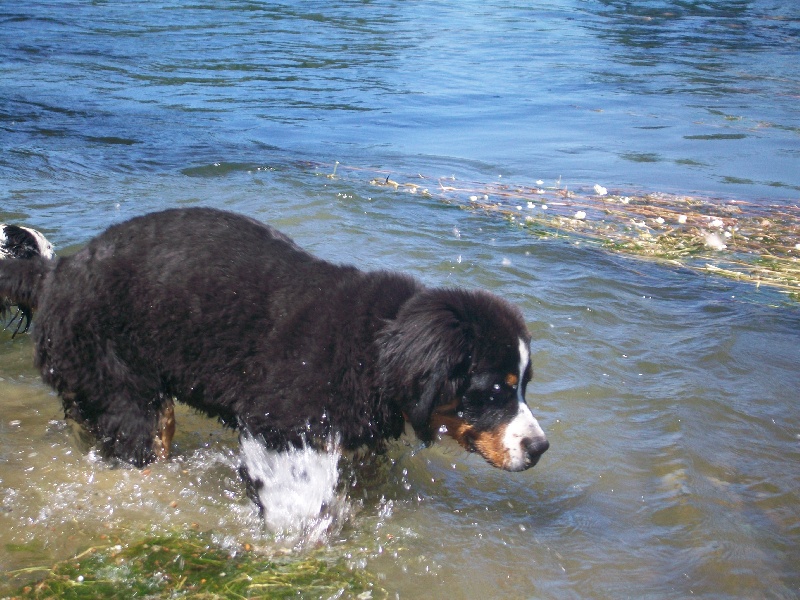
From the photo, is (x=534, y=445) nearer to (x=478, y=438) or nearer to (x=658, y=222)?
(x=478, y=438)

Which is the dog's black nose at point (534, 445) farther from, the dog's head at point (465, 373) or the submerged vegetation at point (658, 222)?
the submerged vegetation at point (658, 222)

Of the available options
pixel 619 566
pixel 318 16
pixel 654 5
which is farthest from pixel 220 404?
pixel 654 5

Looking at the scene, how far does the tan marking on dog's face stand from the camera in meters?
3.98

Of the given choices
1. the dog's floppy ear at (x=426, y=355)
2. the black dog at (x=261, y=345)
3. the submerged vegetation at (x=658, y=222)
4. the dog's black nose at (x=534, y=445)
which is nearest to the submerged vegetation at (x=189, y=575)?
the black dog at (x=261, y=345)

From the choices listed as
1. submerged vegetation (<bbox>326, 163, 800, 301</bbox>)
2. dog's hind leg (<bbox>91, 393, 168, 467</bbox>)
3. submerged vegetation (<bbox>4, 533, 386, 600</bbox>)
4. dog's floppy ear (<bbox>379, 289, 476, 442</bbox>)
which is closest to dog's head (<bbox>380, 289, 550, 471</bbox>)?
dog's floppy ear (<bbox>379, 289, 476, 442</bbox>)

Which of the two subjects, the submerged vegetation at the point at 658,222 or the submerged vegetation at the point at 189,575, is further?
the submerged vegetation at the point at 658,222

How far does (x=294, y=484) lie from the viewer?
13.0 feet

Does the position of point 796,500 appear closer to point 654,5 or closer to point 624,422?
point 624,422

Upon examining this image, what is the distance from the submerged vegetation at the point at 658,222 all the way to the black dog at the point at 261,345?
3.81m

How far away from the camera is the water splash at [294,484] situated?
3928 millimetres

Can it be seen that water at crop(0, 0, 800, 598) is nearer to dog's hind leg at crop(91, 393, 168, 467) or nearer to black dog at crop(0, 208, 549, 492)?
dog's hind leg at crop(91, 393, 168, 467)

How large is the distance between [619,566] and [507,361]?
1.00 m

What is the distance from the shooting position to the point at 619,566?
3.80 m

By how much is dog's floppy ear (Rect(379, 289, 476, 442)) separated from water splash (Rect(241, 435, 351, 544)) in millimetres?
394
